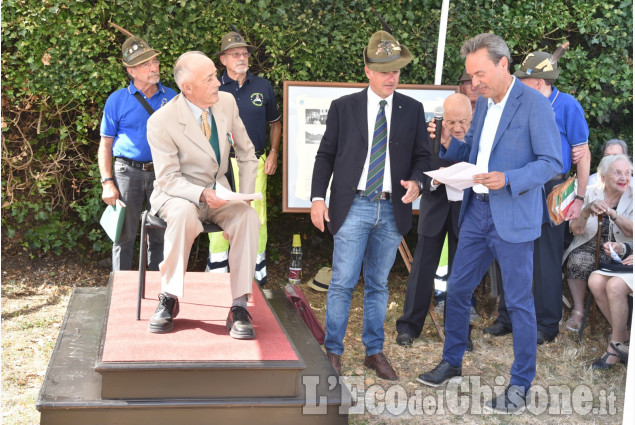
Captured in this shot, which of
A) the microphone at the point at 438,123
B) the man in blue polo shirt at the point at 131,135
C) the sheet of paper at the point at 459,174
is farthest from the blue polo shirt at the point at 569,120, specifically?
the man in blue polo shirt at the point at 131,135

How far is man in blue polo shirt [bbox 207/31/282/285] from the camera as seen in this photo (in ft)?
20.7

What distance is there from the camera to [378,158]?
4715 millimetres

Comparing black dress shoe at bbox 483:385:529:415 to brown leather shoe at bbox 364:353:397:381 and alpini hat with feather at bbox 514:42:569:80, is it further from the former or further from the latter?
alpini hat with feather at bbox 514:42:569:80

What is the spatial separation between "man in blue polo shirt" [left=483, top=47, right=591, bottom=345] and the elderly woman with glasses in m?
0.18

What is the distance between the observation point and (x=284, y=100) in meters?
6.50

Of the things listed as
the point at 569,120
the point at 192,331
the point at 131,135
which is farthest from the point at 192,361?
the point at 569,120

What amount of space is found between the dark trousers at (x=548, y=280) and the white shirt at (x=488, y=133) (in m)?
1.48

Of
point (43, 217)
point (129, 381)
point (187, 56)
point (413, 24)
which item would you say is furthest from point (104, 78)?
point (129, 381)

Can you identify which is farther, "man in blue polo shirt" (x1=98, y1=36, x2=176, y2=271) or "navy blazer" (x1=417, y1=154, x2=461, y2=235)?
"man in blue polo shirt" (x1=98, y1=36, x2=176, y2=271)

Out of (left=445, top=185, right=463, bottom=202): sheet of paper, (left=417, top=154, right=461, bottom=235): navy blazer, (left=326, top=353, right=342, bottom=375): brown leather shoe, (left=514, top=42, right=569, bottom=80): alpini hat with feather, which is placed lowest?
(left=326, top=353, right=342, bottom=375): brown leather shoe

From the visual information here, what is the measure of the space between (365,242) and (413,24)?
305 centimetres

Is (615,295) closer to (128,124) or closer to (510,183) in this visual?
(510,183)

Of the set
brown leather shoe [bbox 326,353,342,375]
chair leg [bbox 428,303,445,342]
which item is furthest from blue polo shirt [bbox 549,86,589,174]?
brown leather shoe [bbox 326,353,342,375]

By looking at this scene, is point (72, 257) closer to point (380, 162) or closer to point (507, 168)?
point (380, 162)
